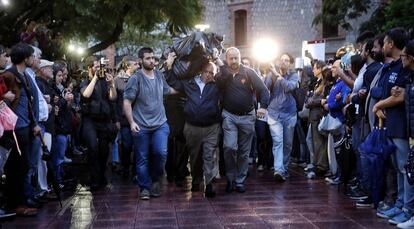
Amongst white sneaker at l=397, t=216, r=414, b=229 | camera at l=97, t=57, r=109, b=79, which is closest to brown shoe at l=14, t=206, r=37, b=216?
camera at l=97, t=57, r=109, b=79

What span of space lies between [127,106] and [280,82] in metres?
3.16

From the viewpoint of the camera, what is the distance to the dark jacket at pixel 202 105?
8.70 metres

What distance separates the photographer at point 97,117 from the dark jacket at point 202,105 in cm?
131

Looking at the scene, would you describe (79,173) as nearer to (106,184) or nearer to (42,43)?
(106,184)

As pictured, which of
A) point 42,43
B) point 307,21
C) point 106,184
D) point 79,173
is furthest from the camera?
point 307,21

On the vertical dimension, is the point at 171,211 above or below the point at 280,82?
below

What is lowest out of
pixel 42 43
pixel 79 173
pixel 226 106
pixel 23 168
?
pixel 79 173

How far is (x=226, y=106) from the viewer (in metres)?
9.00

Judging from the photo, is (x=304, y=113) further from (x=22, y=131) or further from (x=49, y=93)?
(x=22, y=131)

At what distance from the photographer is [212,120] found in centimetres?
873

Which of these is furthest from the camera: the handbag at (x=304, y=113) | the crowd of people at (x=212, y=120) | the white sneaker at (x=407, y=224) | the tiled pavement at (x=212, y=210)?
the handbag at (x=304, y=113)

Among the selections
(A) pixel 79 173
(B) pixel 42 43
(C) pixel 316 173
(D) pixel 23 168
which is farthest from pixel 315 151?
(B) pixel 42 43

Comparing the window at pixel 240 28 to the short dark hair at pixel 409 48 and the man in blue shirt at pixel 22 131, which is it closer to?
the man in blue shirt at pixel 22 131

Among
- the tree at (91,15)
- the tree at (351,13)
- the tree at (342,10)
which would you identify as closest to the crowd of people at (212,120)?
the tree at (91,15)
